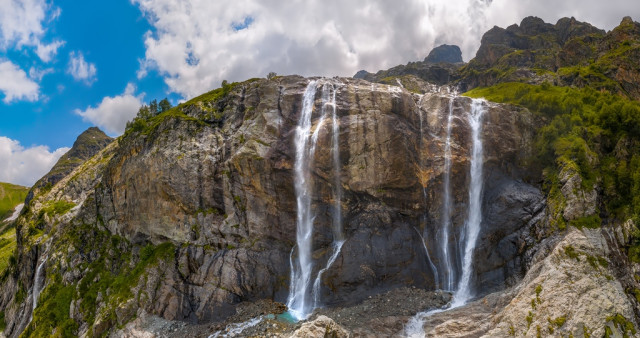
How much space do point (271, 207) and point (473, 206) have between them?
25.5 m

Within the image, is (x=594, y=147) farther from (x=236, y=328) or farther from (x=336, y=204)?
(x=236, y=328)

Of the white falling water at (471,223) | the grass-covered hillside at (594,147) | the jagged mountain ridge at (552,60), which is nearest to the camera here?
the grass-covered hillside at (594,147)

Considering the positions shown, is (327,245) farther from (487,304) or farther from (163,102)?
(163,102)

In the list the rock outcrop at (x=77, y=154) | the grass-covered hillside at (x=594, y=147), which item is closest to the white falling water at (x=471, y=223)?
the grass-covered hillside at (x=594, y=147)

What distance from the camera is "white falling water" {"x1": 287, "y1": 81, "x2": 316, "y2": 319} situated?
130 ft

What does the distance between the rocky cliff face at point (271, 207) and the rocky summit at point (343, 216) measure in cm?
20

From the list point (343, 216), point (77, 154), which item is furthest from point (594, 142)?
point (77, 154)

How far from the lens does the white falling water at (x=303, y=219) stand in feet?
130

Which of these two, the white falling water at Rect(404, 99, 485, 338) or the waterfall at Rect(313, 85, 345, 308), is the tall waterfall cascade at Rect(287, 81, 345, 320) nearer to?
the waterfall at Rect(313, 85, 345, 308)

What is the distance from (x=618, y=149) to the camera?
36.0m

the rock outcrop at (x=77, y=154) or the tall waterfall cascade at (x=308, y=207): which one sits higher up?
the rock outcrop at (x=77, y=154)

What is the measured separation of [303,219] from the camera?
45.0 meters

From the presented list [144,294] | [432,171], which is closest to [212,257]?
[144,294]

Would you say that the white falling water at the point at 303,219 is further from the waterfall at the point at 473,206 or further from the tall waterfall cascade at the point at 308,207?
the waterfall at the point at 473,206
